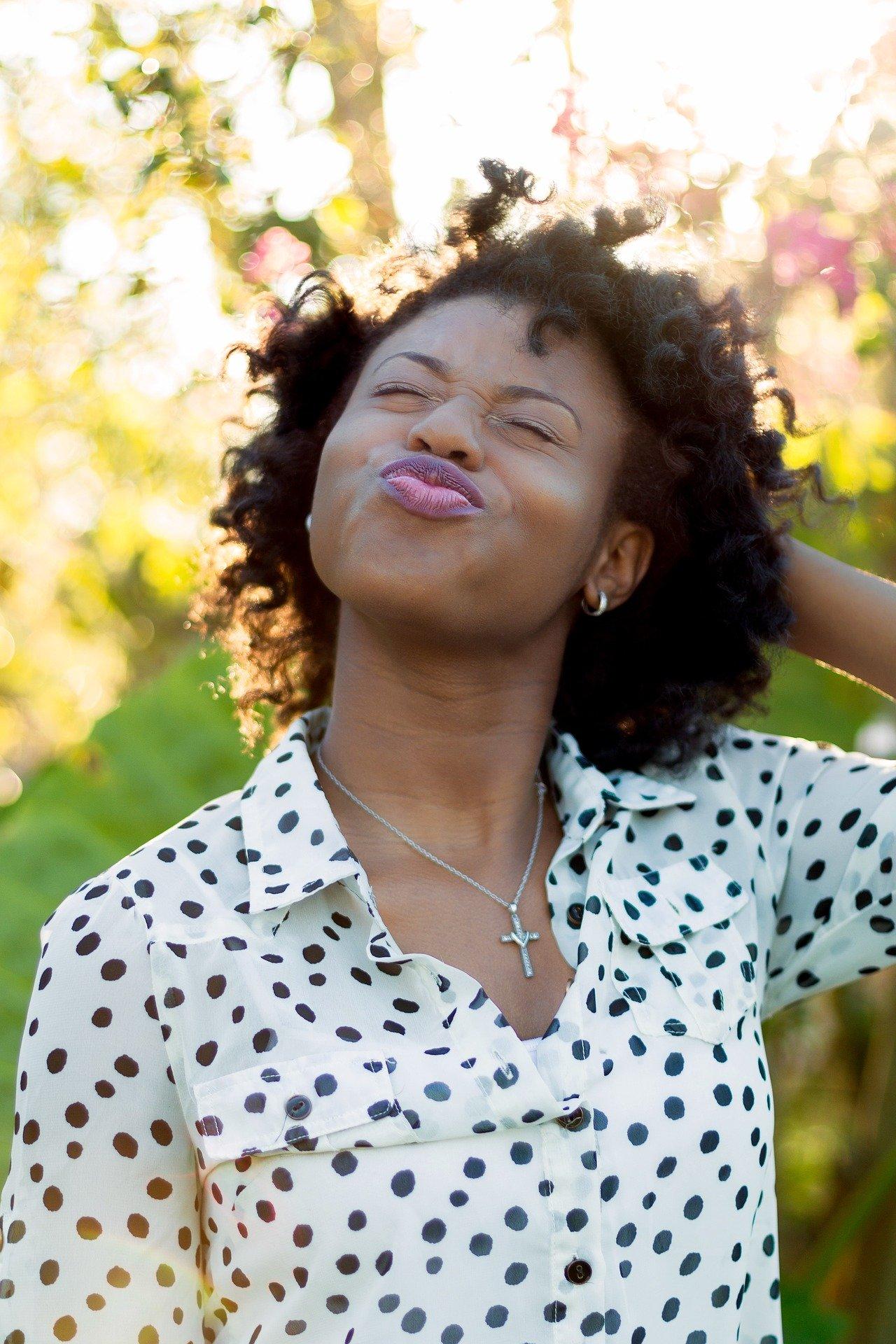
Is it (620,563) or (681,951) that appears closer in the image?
(681,951)

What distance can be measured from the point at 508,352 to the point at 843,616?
702 mm

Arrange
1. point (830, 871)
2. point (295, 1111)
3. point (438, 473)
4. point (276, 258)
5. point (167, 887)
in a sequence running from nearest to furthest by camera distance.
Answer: point (295, 1111)
point (167, 887)
point (438, 473)
point (830, 871)
point (276, 258)

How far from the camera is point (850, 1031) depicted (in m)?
4.54

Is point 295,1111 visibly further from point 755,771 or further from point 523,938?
point 755,771

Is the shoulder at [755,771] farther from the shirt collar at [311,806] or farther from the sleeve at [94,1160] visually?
the sleeve at [94,1160]

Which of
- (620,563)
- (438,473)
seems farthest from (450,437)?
(620,563)

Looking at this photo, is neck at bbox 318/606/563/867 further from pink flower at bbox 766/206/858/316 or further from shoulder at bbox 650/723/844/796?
pink flower at bbox 766/206/858/316

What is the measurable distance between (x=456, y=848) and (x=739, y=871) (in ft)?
1.46

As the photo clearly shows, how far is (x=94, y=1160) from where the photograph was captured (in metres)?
1.45

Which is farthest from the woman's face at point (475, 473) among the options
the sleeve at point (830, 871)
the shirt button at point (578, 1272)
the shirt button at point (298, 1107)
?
the shirt button at point (578, 1272)

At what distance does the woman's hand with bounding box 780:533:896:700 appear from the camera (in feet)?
6.60

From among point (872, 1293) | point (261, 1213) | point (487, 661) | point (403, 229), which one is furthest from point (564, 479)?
point (872, 1293)

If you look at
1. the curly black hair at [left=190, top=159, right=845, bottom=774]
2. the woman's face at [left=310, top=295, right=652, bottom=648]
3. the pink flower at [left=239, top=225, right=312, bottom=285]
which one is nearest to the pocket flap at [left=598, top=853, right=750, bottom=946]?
the curly black hair at [left=190, top=159, right=845, bottom=774]

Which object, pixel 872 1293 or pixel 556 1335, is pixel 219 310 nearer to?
pixel 556 1335
